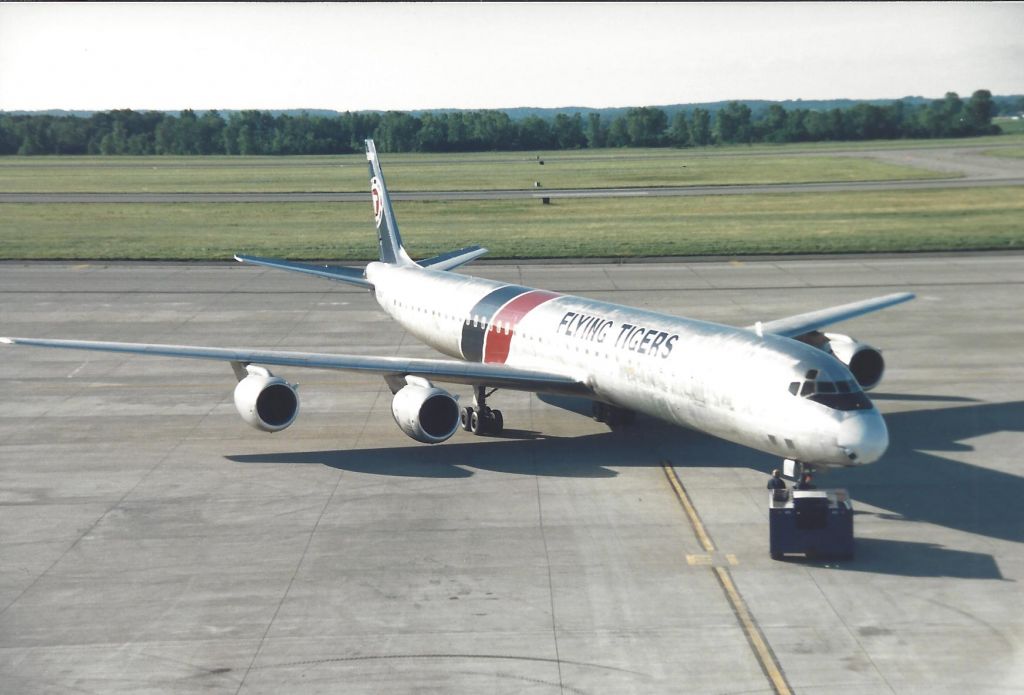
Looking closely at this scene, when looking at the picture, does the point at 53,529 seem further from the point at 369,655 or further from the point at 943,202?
the point at 943,202

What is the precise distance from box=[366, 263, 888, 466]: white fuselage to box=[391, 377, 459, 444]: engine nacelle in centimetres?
408

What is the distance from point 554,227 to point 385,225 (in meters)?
43.6

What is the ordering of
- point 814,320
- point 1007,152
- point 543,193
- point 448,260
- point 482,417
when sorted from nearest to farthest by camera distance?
1. point 482,417
2. point 814,320
3. point 448,260
4. point 543,193
5. point 1007,152

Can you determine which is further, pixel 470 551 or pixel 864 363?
pixel 864 363

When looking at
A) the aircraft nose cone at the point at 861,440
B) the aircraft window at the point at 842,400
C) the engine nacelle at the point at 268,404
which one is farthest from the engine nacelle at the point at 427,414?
the aircraft nose cone at the point at 861,440

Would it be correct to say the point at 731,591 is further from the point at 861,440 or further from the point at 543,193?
the point at 543,193

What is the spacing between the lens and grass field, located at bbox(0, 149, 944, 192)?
131 m

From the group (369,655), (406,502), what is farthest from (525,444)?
(369,655)

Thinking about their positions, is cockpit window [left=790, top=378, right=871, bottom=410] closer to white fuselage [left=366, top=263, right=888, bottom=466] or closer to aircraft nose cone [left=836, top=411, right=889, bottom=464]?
white fuselage [left=366, top=263, right=888, bottom=466]

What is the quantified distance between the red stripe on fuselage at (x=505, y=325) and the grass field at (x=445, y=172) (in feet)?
301

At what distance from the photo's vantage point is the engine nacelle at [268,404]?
101 feet

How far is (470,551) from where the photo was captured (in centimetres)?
2391

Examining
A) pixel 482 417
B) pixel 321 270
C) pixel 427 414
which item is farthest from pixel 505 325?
pixel 321 270

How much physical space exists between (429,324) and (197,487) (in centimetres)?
1270
